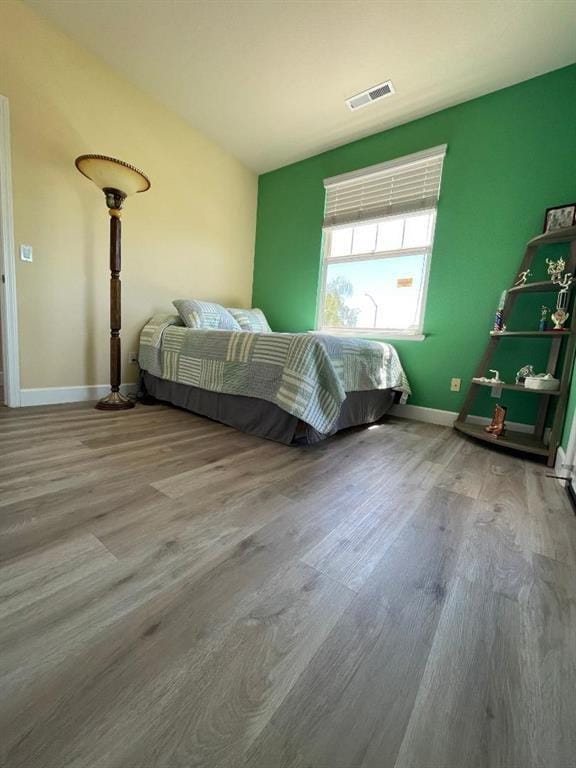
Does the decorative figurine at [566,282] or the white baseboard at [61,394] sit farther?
the white baseboard at [61,394]

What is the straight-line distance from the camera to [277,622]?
646mm

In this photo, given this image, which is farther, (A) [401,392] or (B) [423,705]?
(A) [401,392]

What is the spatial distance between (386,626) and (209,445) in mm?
1230

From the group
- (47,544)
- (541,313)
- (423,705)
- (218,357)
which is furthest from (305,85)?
(423,705)

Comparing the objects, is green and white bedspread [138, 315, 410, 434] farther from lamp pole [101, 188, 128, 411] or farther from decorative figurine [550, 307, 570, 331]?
decorative figurine [550, 307, 570, 331]

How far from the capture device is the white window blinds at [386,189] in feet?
8.16

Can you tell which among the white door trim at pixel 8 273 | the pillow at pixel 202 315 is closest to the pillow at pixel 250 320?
the pillow at pixel 202 315

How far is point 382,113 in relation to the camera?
2484 mm

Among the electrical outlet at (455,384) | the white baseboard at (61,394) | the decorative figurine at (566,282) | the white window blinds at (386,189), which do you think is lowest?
the white baseboard at (61,394)

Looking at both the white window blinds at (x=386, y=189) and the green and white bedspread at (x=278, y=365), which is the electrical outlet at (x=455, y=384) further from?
the white window blinds at (x=386, y=189)

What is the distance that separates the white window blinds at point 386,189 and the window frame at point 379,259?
0.06 m

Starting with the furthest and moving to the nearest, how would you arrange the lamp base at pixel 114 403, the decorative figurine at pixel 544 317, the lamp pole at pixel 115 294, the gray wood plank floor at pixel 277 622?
1. the lamp base at pixel 114 403
2. the lamp pole at pixel 115 294
3. the decorative figurine at pixel 544 317
4. the gray wood plank floor at pixel 277 622

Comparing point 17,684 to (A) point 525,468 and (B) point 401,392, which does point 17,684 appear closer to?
(A) point 525,468

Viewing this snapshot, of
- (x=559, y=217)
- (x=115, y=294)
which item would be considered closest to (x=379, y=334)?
Answer: (x=559, y=217)
